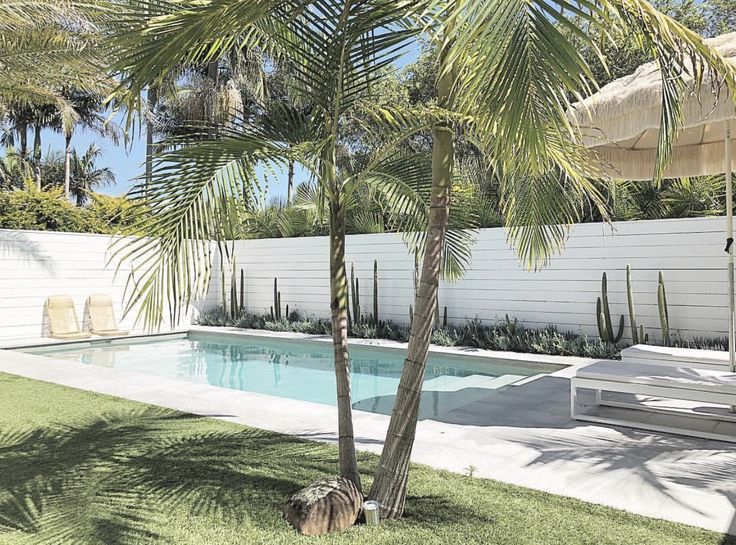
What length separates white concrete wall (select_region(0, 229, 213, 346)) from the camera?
1192 centimetres

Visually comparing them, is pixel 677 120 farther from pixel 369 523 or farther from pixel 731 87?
pixel 369 523

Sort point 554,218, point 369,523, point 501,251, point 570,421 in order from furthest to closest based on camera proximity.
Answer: point 501,251 < point 570,421 < point 554,218 < point 369,523

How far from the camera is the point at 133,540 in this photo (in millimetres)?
2848

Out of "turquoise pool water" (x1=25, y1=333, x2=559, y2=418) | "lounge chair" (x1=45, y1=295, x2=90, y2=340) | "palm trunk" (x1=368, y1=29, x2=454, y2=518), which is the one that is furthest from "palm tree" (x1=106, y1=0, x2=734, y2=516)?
"lounge chair" (x1=45, y1=295, x2=90, y2=340)

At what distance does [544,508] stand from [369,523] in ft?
3.29

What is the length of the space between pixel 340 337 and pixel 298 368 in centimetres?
683

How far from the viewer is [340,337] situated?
3367mm

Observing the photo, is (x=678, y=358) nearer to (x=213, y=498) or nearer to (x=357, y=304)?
(x=213, y=498)

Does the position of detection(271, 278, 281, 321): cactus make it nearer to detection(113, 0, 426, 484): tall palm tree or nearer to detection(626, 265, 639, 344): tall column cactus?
detection(626, 265, 639, 344): tall column cactus

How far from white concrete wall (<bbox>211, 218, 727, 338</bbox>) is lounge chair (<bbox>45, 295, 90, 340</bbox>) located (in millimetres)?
5367

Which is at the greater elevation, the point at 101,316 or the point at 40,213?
the point at 40,213

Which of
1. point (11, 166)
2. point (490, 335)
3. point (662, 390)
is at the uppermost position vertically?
point (11, 166)

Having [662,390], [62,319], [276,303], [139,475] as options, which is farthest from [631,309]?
[62,319]

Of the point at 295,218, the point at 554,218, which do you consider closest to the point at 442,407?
the point at 554,218
